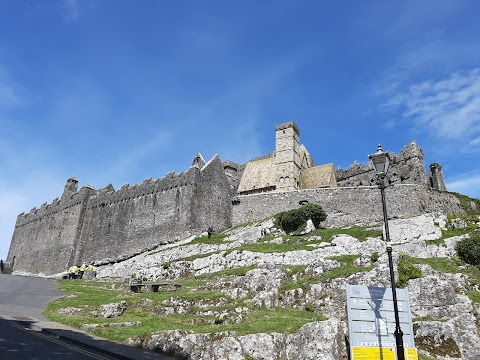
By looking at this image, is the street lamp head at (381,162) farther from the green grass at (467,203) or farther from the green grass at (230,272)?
the green grass at (467,203)

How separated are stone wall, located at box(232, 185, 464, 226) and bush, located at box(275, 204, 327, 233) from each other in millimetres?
3773

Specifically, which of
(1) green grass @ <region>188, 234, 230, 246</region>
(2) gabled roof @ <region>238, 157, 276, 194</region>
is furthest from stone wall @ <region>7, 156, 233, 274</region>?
(2) gabled roof @ <region>238, 157, 276, 194</region>

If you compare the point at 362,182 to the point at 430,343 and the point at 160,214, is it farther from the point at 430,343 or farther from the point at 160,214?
the point at 430,343

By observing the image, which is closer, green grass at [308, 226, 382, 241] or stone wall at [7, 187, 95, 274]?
green grass at [308, 226, 382, 241]

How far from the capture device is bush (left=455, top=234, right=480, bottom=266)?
80.0 feet

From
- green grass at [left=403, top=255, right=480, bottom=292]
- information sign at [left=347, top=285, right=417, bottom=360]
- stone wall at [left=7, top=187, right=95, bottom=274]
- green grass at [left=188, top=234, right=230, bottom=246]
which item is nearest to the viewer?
information sign at [left=347, top=285, right=417, bottom=360]

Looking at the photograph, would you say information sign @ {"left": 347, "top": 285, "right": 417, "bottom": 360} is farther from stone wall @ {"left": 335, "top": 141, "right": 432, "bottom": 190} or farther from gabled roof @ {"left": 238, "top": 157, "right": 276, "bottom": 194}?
gabled roof @ {"left": 238, "top": 157, "right": 276, "bottom": 194}

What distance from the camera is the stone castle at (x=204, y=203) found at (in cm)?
4544

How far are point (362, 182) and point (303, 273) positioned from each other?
40.6m

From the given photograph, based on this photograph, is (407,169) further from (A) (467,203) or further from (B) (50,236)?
(B) (50,236)

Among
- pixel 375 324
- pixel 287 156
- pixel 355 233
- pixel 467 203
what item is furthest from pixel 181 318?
pixel 287 156

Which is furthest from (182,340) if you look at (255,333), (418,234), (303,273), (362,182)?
(362,182)

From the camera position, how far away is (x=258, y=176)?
213ft

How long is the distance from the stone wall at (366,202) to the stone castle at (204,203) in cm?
11
